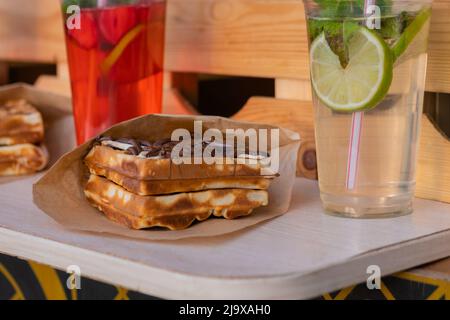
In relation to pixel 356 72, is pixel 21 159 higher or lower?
lower

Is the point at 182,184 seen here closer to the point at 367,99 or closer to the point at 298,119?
the point at 367,99

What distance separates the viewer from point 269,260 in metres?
0.78

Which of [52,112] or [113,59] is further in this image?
[52,112]

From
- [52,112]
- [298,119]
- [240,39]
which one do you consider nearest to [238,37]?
[240,39]

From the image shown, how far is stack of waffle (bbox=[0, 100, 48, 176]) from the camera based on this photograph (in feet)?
4.05

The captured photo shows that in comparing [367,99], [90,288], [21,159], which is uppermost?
[367,99]

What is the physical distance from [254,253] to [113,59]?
0.48m

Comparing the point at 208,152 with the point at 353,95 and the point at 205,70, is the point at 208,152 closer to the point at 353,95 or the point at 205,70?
the point at 353,95

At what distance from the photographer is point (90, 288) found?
1.13 meters

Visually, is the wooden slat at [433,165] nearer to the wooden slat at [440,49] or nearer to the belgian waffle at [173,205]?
the wooden slat at [440,49]

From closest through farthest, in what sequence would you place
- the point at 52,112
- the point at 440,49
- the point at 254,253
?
the point at 254,253
the point at 440,49
the point at 52,112

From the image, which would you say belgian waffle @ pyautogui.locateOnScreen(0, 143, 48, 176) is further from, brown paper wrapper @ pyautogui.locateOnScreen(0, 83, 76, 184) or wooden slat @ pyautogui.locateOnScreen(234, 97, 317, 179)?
wooden slat @ pyautogui.locateOnScreen(234, 97, 317, 179)
